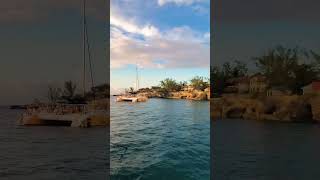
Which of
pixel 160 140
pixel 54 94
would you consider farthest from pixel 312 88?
pixel 160 140

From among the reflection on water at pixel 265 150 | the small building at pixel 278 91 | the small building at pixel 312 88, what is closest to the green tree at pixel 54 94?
the reflection on water at pixel 265 150

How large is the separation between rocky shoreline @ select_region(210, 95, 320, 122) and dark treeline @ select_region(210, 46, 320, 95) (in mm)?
210

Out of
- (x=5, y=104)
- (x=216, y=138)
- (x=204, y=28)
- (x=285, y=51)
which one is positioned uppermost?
(x=204, y=28)

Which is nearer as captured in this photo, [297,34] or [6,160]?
[6,160]

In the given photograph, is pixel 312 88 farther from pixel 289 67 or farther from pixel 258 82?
pixel 258 82

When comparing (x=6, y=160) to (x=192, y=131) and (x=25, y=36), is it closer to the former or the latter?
(x=25, y=36)

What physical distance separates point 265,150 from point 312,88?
45.3 inches

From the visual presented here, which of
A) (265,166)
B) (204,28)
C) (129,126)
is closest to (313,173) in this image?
(265,166)

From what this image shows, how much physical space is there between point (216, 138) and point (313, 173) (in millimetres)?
1506

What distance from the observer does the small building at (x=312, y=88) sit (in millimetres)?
7221

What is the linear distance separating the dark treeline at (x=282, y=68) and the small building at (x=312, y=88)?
5 cm

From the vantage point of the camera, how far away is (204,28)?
12.6 m

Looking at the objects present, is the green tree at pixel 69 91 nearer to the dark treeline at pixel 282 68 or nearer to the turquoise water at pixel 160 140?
the dark treeline at pixel 282 68

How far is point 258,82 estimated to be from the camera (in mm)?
7598
